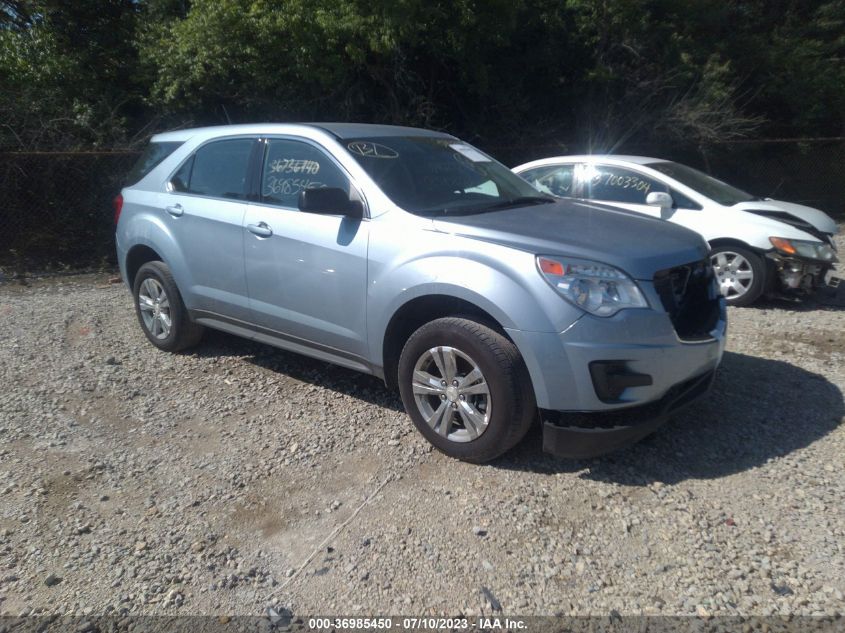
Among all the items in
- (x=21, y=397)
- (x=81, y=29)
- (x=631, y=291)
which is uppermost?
(x=81, y=29)

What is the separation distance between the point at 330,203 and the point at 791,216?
5481 millimetres

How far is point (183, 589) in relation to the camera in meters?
3.17

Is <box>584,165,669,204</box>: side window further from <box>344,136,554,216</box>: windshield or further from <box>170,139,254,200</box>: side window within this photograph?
<box>170,139,254,200</box>: side window

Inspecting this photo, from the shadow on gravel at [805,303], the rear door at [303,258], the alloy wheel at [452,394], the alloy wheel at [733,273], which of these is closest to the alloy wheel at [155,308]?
the rear door at [303,258]

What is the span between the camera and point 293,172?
4988 mm

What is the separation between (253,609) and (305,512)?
2.37ft

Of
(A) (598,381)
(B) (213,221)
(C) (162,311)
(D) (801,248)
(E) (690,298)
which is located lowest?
(C) (162,311)

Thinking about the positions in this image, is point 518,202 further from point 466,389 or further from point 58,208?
point 58,208

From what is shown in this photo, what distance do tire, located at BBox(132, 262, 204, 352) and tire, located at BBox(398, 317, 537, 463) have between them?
238cm

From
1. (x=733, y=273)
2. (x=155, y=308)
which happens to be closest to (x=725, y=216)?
(x=733, y=273)

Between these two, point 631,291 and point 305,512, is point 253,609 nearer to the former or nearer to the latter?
point 305,512

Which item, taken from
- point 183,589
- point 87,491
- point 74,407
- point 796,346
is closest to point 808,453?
point 796,346

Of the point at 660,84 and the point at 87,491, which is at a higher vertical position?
the point at 660,84

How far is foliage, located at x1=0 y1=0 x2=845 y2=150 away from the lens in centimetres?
1102
